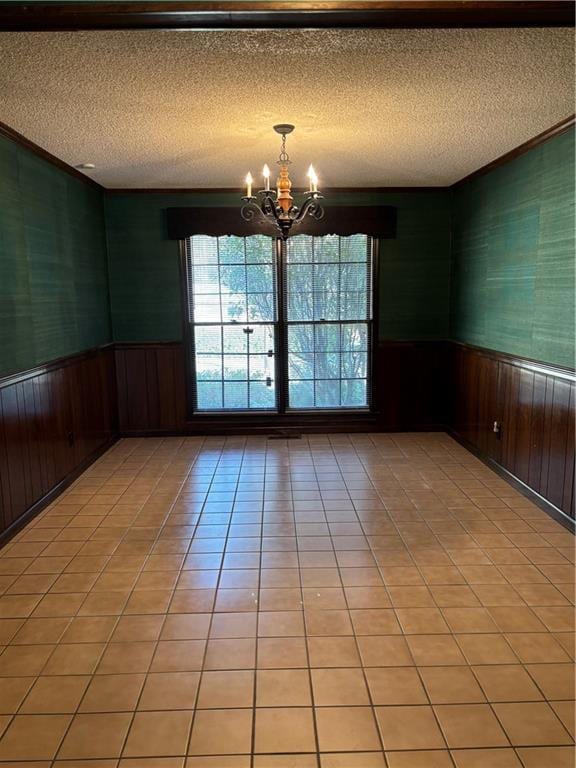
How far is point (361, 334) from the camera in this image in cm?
583

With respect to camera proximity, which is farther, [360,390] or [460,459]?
[360,390]

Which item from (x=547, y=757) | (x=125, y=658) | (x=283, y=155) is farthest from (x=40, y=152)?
(x=547, y=757)

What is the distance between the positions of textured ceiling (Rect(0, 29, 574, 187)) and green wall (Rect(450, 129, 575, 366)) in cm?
28

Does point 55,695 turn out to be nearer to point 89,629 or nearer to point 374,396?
point 89,629

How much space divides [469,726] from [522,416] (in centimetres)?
256

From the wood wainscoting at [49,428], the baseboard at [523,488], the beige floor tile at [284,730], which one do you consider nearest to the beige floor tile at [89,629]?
the beige floor tile at [284,730]

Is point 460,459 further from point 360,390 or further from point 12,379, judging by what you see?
point 12,379

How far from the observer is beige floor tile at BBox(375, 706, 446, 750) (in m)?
1.87

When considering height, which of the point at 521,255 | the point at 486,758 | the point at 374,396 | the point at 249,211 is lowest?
the point at 486,758

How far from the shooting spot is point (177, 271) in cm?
565

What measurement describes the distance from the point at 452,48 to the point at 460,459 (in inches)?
133

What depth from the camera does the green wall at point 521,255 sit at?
3.51 metres

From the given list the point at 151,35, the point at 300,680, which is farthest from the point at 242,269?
the point at 300,680

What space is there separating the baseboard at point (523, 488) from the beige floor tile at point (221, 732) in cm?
234
